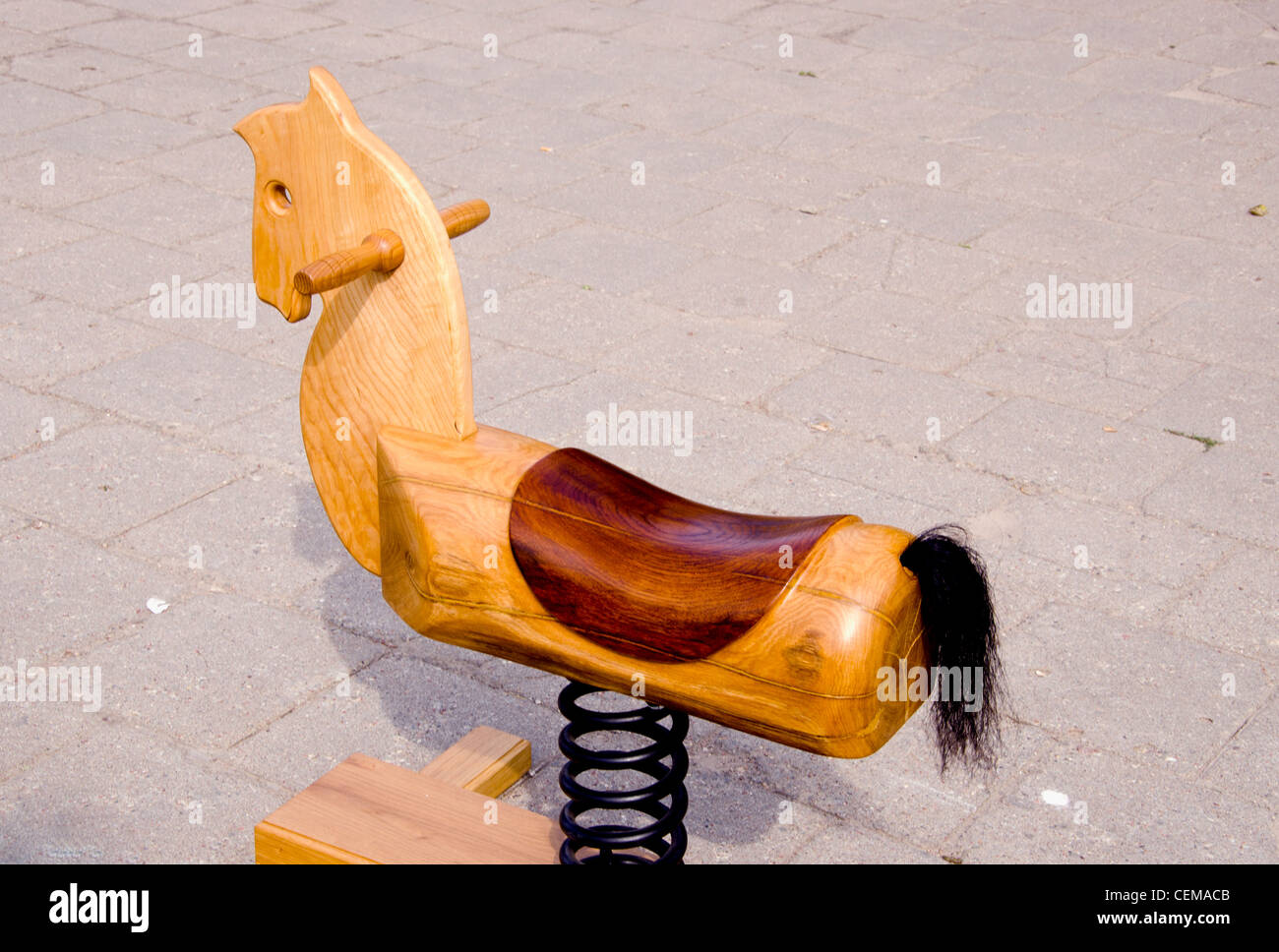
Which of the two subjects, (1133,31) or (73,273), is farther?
(1133,31)

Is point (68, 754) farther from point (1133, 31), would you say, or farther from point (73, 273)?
point (1133, 31)

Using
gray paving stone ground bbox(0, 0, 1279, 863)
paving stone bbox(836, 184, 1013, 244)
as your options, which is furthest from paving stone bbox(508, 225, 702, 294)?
paving stone bbox(836, 184, 1013, 244)

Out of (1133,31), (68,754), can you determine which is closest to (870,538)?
(68,754)

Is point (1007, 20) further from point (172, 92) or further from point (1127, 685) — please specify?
point (1127, 685)

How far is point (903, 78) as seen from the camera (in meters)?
8.41

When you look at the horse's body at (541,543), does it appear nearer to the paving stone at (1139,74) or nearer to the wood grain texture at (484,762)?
the wood grain texture at (484,762)

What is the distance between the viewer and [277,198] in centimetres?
299

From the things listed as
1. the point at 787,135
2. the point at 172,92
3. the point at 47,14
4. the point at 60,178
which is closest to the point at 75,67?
the point at 172,92

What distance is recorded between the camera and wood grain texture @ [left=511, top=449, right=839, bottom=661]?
8.27 ft

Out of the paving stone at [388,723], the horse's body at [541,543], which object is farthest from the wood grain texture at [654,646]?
the paving stone at [388,723]

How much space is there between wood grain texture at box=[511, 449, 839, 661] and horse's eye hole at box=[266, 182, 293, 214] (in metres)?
0.77

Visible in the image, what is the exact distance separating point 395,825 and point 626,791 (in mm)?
557

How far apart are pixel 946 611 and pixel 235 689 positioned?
2.00 m
